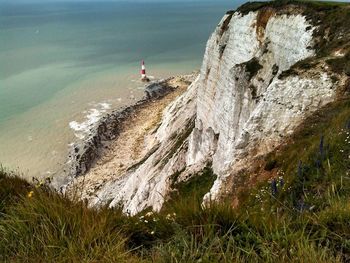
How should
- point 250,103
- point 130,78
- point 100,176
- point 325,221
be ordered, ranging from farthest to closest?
point 130,78
point 100,176
point 250,103
point 325,221

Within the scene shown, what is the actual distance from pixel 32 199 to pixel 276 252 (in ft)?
9.48

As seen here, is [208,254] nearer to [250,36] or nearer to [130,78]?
[250,36]

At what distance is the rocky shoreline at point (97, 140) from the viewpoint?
3434cm

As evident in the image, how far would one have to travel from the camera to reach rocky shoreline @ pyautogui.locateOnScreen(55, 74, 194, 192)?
34344 millimetres

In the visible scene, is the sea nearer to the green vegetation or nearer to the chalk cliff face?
the chalk cliff face

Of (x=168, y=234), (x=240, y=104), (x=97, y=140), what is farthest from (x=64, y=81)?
(x=168, y=234)

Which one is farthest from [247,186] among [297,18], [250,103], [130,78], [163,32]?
[163,32]

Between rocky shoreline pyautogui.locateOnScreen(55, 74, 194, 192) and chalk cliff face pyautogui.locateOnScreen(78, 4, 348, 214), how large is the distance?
4.70 meters

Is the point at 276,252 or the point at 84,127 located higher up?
the point at 276,252

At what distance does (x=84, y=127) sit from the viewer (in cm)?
4309

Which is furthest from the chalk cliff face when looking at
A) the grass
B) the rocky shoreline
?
the rocky shoreline

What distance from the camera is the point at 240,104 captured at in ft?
64.6

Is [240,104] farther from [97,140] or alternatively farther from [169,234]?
[97,140]

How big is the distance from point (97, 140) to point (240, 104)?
72.0 feet
